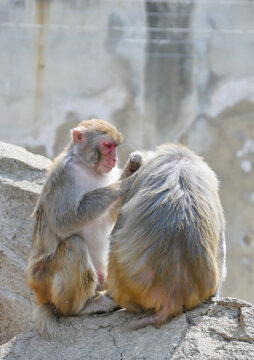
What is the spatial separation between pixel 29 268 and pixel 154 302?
97 centimetres

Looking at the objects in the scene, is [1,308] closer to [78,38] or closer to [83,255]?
[83,255]

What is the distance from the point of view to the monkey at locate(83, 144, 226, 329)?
3844mm

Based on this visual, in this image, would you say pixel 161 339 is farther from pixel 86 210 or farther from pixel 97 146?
pixel 97 146

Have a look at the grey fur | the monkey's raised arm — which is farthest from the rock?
the monkey's raised arm

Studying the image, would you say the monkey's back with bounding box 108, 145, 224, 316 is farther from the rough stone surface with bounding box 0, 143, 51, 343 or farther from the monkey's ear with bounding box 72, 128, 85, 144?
the rough stone surface with bounding box 0, 143, 51, 343

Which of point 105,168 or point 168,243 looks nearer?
point 168,243

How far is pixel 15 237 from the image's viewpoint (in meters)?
5.61

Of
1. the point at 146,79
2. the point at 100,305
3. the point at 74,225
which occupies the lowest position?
the point at 100,305

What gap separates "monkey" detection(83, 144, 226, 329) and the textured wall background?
543cm

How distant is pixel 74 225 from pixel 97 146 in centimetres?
57

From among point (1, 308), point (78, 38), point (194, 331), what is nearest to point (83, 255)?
point (194, 331)

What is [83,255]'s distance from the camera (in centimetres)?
425

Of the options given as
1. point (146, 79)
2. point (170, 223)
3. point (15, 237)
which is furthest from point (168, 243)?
point (146, 79)

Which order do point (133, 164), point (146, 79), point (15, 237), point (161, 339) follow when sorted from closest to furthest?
point (161, 339) → point (133, 164) → point (15, 237) → point (146, 79)
